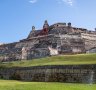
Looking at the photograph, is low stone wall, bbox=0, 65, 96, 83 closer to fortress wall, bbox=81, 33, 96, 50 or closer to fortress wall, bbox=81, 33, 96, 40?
fortress wall, bbox=81, 33, 96, 50

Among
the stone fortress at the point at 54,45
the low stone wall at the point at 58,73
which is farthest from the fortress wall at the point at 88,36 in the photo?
the low stone wall at the point at 58,73

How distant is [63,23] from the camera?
218 feet

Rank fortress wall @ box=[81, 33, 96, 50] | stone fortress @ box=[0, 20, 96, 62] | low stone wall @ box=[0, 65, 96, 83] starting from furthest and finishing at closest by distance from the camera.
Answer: fortress wall @ box=[81, 33, 96, 50]
stone fortress @ box=[0, 20, 96, 62]
low stone wall @ box=[0, 65, 96, 83]

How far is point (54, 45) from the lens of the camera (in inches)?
2048

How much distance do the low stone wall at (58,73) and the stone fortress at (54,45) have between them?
1641 centimetres

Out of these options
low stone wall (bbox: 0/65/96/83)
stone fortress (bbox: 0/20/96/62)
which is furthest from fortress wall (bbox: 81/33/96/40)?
low stone wall (bbox: 0/65/96/83)

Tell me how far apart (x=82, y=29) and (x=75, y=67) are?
41.3 metres

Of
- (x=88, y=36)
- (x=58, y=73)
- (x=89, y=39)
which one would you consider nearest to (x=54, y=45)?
(x=89, y=39)

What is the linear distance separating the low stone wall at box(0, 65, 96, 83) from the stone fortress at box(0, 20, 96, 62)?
53.8 ft

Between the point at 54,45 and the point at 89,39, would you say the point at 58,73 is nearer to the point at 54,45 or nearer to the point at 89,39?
the point at 54,45

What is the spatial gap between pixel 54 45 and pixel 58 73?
2731 centimetres

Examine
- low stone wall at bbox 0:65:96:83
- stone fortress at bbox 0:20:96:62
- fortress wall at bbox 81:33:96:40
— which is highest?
fortress wall at bbox 81:33:96:40

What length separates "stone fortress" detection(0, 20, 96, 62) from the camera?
47.8 meters

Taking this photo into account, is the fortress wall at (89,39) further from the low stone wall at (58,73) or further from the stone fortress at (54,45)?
the low stone wall at (58,73)
